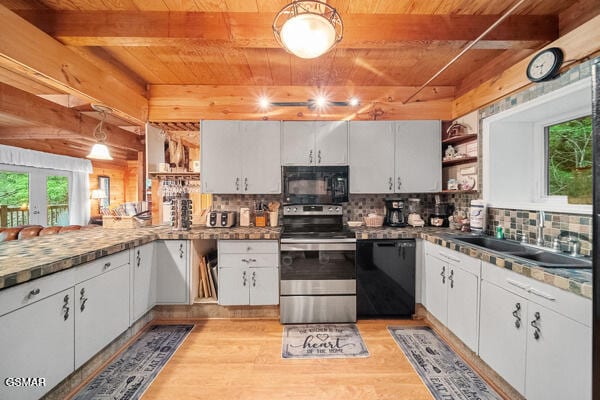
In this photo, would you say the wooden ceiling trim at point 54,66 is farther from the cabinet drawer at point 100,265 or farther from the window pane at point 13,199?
the window pane at point 13,199

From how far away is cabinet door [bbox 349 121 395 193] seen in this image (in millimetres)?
2916

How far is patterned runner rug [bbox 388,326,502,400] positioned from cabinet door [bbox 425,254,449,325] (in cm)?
23

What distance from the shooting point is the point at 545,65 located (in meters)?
1.83

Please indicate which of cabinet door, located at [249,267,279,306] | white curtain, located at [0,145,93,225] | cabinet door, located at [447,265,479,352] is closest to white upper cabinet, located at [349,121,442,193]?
cabinet door, located at [447,265,479,352]

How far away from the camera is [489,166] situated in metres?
2.45

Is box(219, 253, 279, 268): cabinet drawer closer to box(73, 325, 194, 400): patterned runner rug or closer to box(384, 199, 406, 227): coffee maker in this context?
box(73, 325, 194, 400): patterned runner rug

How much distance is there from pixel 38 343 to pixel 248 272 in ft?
4.91

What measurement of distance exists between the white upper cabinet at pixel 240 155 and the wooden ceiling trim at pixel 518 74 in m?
2.03

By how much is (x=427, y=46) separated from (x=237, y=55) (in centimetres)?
159

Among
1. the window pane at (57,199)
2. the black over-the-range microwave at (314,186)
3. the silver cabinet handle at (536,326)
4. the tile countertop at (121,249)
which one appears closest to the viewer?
the tile countertop at (121,249)

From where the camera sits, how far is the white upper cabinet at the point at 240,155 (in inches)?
113

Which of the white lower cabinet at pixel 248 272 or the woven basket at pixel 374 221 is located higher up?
the woven basket at pixel 374 221

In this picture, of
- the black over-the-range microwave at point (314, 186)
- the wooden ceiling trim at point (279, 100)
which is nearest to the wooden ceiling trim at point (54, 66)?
the wooden ceiling trim at point (279, 100)

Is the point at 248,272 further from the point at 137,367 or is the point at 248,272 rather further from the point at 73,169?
the point at 73,169
